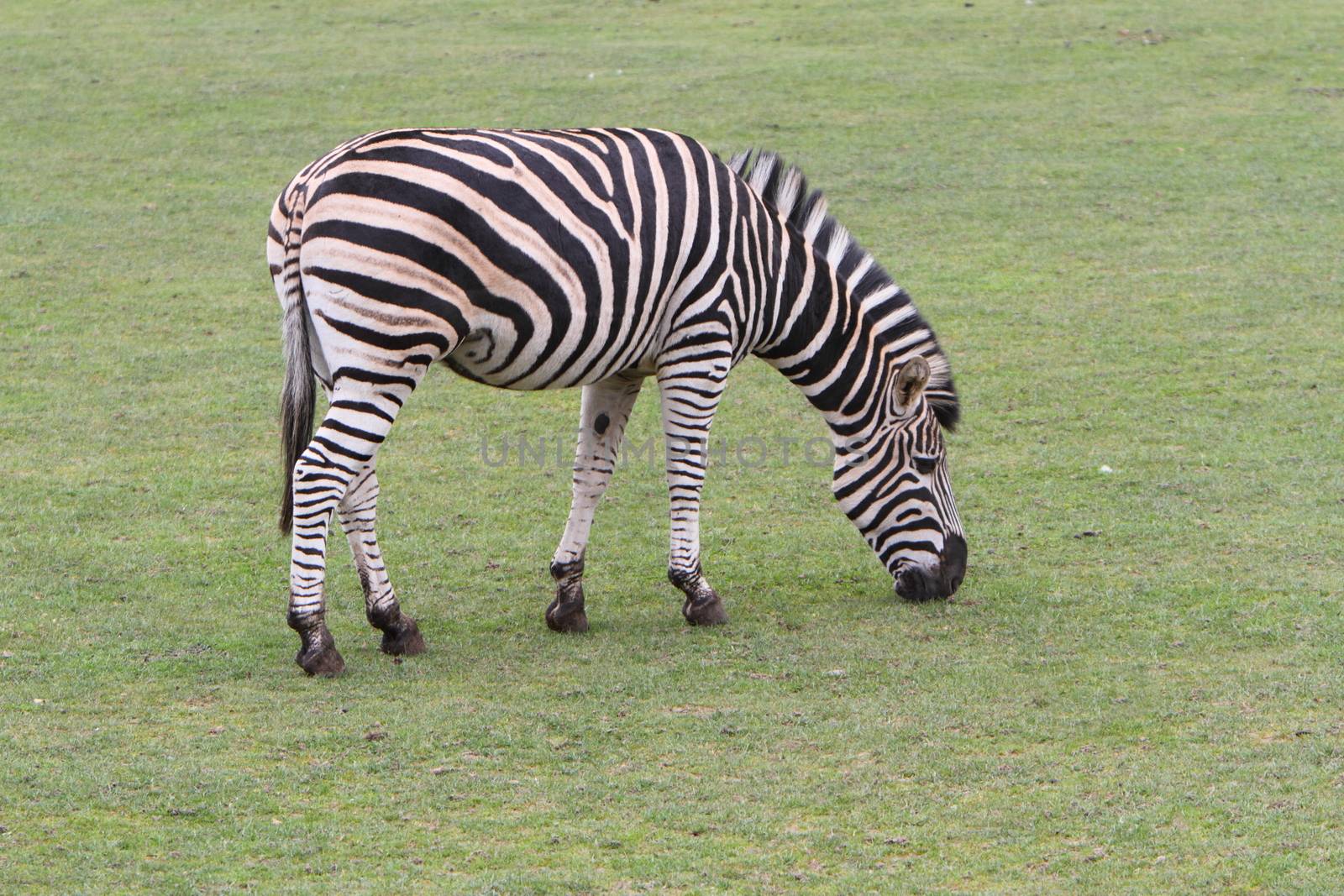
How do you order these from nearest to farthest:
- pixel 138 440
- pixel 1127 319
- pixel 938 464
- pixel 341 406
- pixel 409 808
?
Answer: pixel 409 808 < pixel 341 406 < pixel 938 464 < pixel 138 440 < pixel 1127 319

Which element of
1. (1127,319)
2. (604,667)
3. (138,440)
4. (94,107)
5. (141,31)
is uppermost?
(141,31)

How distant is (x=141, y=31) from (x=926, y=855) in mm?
19040

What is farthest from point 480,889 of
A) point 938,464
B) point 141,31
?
point 141,31

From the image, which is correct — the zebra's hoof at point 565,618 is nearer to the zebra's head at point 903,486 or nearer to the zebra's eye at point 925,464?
the zebra's head at point 903,486

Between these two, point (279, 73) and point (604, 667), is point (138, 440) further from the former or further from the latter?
point (279, 73)

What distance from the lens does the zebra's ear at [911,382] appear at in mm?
8109

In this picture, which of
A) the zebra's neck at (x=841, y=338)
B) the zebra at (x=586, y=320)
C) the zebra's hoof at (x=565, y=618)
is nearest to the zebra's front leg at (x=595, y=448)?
the zebra at (x=586, y=320)

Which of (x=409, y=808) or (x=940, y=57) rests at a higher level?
(x=940, y=57)

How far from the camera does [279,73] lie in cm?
1942

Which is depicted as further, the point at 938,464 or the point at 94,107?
the point at 94,107

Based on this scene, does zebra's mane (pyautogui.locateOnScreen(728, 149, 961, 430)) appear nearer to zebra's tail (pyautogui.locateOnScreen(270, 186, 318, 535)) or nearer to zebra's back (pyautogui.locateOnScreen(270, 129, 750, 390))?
zebra's back (pyautogui.locateOnScreen(270, 129, 750, 390))

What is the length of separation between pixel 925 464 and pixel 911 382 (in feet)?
1.45

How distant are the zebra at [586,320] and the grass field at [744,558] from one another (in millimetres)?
462

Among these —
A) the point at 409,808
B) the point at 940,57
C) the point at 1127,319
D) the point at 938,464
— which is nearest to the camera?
the point at 409,808
